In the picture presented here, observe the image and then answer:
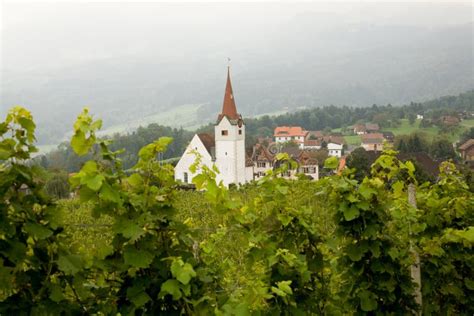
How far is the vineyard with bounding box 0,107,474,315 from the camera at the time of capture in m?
2.70

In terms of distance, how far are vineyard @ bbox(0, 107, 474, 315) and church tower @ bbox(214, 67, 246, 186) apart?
43236 millimetres

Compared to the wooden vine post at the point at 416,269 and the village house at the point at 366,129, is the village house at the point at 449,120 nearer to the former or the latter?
the village house at the point at 366,129

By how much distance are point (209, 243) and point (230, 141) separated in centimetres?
4488

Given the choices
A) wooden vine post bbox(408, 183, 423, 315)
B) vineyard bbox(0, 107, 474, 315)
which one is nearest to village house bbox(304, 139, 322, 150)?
vineyard bbox(0, 107, 474, 315)

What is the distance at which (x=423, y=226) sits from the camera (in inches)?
189

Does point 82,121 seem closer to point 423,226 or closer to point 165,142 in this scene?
point 165,142

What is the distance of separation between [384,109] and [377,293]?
19760cm

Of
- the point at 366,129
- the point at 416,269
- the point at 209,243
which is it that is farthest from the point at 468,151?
the point at 209,243

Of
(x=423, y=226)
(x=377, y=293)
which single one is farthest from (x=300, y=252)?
(x=423, y=226)

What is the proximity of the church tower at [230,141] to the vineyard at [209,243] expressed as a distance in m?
43.2

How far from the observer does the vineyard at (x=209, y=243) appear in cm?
270

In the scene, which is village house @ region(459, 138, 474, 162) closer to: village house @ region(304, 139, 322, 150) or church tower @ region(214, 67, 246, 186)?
village house @ region(304, 139, 322, 150)

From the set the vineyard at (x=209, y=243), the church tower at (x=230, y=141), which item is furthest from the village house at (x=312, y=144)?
the vineyard at (x=209, y=243)

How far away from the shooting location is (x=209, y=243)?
432cm
